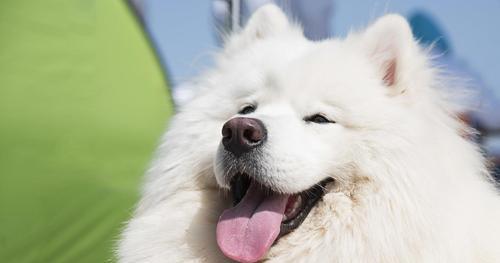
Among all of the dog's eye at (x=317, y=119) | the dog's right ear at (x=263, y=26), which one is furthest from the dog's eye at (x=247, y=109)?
the dog's right ear at (x=263, y=26)

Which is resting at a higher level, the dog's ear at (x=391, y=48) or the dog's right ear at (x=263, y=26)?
the dog's ear at (x=391, y=48)

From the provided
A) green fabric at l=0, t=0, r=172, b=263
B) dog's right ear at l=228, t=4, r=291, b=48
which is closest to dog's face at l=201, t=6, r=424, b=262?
dog's right ear at l=228, t=4, r=291, b=48

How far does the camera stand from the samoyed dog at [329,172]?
83.0 inches

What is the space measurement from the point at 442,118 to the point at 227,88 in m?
0.91

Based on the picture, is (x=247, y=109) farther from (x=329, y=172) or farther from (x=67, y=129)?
(x=67, y=129)

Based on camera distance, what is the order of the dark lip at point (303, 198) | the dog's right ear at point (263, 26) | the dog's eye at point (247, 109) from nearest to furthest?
1. the dark lip at point (303, 198)
2. the dog's eye at point (247, 109)
3. the dog's right ear at point (263, 26)

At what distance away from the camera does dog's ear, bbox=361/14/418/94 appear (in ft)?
7.45

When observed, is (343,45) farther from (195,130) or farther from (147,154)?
(147,154)

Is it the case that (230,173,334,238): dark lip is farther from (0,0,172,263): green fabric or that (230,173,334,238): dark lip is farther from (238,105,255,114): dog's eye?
(0,0,172,263): green fabric

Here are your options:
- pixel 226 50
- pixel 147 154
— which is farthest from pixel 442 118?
pixel 147 154

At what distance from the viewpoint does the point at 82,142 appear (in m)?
3.72

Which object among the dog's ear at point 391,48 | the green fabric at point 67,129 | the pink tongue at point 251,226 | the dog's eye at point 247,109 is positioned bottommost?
the green fabric at point 67,129

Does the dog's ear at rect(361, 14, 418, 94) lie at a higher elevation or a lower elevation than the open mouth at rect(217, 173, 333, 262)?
higher

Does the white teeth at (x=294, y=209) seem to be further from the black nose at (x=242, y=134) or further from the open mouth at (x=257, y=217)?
the black nose at (x=242, y=134)
